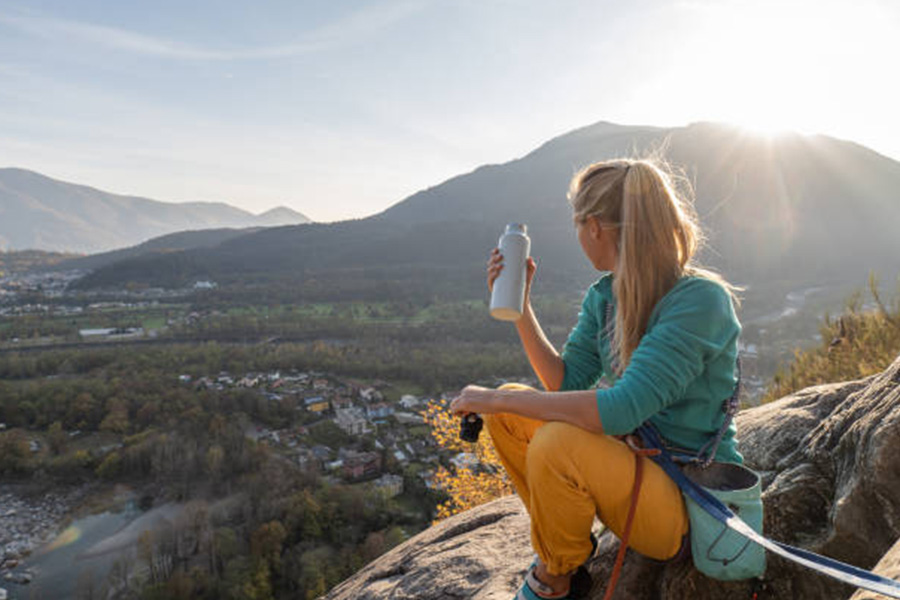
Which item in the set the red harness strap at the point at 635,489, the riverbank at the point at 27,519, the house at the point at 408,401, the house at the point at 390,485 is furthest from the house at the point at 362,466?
the red harness strap at the point at 635,489

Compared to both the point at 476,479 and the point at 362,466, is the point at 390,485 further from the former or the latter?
the point at 476,479

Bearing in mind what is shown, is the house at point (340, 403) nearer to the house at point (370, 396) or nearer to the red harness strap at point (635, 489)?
the house at point (370, 396)

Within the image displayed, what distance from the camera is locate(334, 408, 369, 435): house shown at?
30297 mm

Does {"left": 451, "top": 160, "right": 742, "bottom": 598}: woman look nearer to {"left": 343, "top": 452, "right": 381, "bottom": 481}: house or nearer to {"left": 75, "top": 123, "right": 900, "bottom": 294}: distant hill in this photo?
{"left": 343, "top": 452, "right": 381, "bottom": 481}: house

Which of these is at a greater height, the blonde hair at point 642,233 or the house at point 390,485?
the blonde hair at point 642,233

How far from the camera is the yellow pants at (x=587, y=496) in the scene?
1.49 metres

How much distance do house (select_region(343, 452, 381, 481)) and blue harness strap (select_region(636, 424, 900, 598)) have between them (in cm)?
2458

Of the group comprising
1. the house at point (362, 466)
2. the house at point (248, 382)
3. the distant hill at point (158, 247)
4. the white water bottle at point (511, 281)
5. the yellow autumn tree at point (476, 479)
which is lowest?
the house at point (362, 466)

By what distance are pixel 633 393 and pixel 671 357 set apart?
0.15m

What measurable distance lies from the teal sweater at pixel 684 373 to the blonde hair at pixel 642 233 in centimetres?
6

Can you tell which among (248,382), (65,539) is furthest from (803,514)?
(248,382)

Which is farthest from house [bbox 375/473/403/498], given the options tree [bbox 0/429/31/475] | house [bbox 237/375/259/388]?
tree [bbox 0/429/31/475]

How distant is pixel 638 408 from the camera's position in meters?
1.42

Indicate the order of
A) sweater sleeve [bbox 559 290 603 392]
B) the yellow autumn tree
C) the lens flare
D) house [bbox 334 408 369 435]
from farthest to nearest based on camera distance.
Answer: house [bbox 334 408 369 435]
the lens flare
the yellow autumn tree
sweater sleeve [bbox 559 290 603 392]
